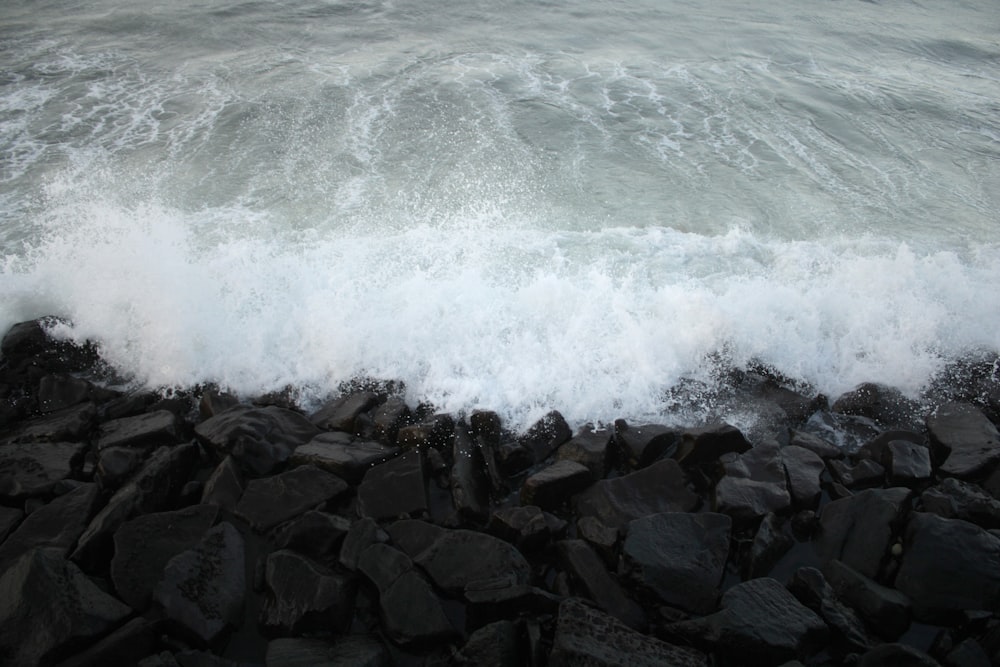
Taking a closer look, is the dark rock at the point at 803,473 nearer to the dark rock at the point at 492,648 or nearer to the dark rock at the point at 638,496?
the dark rock at the point at 638,496

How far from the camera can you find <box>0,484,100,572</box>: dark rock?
4.27m

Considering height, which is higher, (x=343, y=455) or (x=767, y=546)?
(x=343, y=455)

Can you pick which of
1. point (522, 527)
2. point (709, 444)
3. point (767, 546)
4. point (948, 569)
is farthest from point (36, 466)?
point (948, 569)

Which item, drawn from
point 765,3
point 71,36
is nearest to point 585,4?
point 765,3

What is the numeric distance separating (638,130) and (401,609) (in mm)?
10197

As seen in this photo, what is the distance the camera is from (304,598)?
3.91 m

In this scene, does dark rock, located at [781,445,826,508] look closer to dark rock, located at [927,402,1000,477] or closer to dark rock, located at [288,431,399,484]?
dark rock, located at [927,402,1000,477]

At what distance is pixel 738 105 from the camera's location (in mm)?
13008

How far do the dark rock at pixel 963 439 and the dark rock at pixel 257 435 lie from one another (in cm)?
555

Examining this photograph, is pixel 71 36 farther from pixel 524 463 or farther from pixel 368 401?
pixel 524 463

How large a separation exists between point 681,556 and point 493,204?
6.26 m

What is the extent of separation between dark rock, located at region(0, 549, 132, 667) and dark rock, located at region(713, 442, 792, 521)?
4.18m

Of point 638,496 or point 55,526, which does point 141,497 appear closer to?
point 55,526

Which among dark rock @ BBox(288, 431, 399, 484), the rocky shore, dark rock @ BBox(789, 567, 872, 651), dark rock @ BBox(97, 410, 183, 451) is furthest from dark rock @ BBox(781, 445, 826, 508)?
dark rock @ BBox(97, 410, 183, 451)
